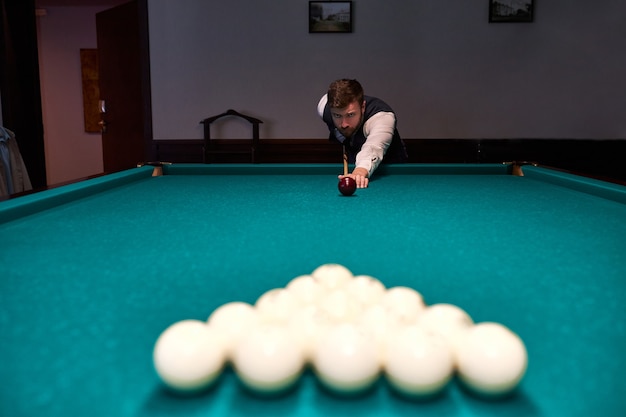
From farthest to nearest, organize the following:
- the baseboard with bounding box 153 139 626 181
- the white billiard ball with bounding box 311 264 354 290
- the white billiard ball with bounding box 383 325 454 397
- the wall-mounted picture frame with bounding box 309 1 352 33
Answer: the baseboard with bounding box 153 139 626 181 → the wall-mounted picture frame with bounding box 309 1 352 33 → the white billiard ball with bounding box 311 264 354 290 → the white billiard ball with bounding box 383 325 454 397

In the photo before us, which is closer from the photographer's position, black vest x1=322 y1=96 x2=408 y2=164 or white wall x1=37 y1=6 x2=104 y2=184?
black vest x1=322 y1=96 x2=408 y2=164

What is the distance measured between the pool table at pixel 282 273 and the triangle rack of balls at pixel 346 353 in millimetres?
18

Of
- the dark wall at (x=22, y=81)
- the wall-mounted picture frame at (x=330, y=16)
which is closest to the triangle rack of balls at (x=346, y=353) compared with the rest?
the wall-mounted picture frame at (x=330, y=16)

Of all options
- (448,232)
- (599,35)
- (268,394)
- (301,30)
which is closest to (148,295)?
(268,394)

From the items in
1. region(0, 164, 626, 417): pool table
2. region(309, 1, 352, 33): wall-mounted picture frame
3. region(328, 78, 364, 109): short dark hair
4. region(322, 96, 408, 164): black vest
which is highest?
region(309, 1, 352, 33): wall-mounted picture frame

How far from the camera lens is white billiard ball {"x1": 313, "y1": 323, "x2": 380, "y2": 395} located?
0.54 m

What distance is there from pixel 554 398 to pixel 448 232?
0.85 meters

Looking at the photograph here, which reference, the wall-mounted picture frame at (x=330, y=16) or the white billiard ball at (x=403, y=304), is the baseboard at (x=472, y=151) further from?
the white billiard ball at (x=403, y=304)

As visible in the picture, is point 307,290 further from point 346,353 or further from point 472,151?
point 472,151

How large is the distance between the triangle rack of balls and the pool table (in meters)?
0.02

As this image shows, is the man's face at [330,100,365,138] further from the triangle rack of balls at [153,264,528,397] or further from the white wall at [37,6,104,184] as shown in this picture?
the white wall at [37,6,104,184]

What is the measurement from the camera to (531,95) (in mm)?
4570

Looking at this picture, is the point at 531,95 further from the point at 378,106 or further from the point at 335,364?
the point at 335,364

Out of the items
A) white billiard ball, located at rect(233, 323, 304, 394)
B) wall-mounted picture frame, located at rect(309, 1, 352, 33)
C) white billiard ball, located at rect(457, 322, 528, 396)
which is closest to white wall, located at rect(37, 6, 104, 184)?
wall-mounted picture frame, located at rect(309, 1, 352, 33)
